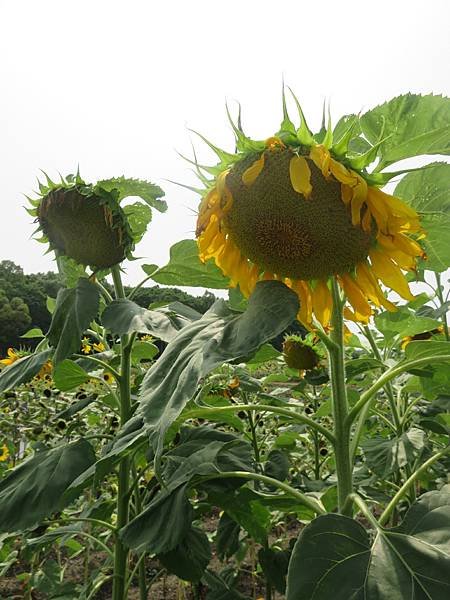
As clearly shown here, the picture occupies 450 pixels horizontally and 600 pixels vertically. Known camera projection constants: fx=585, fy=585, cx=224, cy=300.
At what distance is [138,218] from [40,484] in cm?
72

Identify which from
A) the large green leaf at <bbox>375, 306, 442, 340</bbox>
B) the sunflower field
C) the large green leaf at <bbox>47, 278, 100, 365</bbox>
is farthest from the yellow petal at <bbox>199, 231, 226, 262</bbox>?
the large green leaf at <bbox>375, 306, 442, 340</bbox>

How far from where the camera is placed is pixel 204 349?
0.79 metres

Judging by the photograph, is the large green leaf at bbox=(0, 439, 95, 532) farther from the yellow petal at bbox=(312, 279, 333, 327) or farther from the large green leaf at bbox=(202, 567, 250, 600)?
the yellow petal at bbox=(312, 279, 333, 327)

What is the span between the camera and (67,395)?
3.10m

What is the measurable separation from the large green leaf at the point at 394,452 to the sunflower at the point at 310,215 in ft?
2.26

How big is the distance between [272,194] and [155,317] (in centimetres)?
51

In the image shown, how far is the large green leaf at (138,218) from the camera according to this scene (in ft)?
5.22

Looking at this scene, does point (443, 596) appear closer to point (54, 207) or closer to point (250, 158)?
point (250, 158)

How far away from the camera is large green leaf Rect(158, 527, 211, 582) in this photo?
1360 mm

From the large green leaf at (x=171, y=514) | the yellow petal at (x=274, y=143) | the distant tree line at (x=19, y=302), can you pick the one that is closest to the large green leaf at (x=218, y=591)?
the large green leaf at (x=171, y=514)

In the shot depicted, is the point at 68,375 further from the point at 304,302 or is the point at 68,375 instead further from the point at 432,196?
the point at 432,196

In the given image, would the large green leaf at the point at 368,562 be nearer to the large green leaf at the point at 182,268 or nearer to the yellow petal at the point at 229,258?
A: the yellow petal at the point at 229,258

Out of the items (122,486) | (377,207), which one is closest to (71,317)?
(122,486)

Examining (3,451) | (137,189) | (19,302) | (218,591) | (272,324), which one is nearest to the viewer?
(272,324)
